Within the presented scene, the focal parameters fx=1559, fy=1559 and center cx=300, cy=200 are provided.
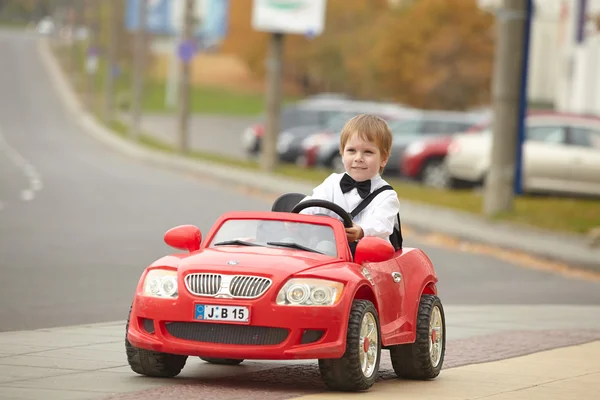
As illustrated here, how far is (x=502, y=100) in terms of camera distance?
2462 centimetres

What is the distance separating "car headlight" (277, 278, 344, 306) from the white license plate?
0.19m

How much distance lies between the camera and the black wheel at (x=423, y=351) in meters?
8.89

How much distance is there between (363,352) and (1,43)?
119131 mm

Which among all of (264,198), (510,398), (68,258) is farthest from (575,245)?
(510,398)

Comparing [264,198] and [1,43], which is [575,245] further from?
[1,43]

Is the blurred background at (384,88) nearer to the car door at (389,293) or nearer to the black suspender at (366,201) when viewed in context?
the black suspender at (366,201)

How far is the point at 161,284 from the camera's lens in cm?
811

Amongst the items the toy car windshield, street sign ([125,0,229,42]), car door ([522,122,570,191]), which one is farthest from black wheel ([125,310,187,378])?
street sign ([125,0,229,42])

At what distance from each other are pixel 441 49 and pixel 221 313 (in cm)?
6378

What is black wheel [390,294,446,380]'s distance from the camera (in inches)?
350

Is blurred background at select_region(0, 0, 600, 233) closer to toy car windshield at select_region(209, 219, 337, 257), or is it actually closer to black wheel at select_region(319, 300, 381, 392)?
toy car windshield at select_region(209, 219, 337, 257)

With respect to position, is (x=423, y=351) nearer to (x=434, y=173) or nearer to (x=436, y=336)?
(x=436, y=336)

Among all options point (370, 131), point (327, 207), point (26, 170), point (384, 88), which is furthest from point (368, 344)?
point (384, 88)

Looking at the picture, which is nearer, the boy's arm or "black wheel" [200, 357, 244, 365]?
the boy's arm
